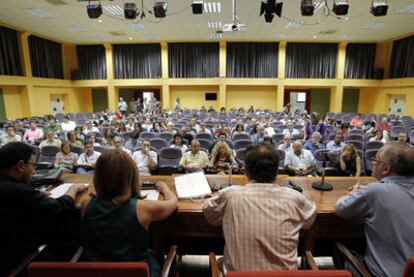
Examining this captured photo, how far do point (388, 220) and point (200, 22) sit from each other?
11.7 meters

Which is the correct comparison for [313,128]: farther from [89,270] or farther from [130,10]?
[89,270]

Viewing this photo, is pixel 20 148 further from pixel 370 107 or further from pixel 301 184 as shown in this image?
pixel 370 107

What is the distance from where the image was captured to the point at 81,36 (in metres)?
14.4

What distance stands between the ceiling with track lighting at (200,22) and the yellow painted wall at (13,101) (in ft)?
10.1

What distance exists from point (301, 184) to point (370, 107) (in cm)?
1895

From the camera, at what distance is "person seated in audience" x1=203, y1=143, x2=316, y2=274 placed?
140cm

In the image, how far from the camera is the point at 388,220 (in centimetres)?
151

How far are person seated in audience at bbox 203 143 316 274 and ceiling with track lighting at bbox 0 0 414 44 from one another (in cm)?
883

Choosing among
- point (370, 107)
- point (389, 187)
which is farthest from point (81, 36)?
point (370, 107)

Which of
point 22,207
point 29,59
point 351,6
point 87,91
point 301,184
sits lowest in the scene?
point 301,184

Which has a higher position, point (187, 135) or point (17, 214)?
point (17, 214)

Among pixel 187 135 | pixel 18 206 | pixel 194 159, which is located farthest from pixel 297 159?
pixel 18 206

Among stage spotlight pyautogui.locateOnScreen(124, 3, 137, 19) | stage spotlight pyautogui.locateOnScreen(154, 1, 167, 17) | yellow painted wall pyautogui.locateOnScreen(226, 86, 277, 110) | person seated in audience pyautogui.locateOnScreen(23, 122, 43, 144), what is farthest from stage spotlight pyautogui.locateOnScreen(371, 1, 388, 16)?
person seated in audience pyautogui.locateOnScreen(23, 122, 43, 144)

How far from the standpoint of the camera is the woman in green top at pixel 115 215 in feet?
4.63
